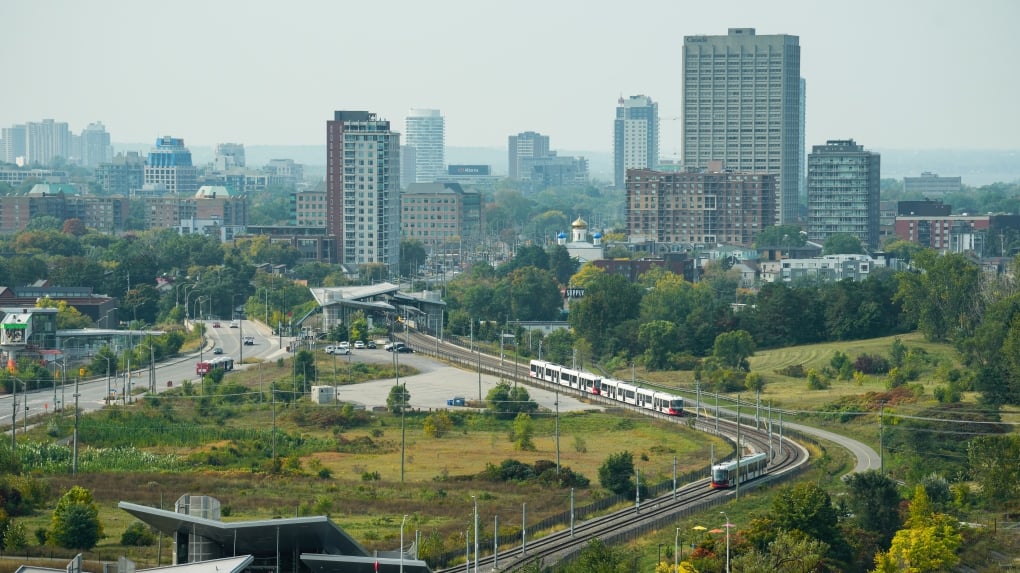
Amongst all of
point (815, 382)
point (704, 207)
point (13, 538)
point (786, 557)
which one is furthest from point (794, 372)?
point (704, 207)

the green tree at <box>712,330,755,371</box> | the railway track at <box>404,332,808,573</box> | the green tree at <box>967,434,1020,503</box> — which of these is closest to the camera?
the railway track at <box>404,332,808,573</box>

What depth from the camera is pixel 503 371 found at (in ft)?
312

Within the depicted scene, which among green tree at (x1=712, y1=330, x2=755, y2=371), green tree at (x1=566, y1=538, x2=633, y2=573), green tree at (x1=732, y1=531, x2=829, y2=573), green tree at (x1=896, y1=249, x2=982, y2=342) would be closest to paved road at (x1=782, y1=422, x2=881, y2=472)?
green tree at (x1=732, y1=531, x2=829, y2=573)

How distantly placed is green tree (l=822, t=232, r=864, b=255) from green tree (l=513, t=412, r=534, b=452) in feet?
333

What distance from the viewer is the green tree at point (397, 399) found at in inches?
3100

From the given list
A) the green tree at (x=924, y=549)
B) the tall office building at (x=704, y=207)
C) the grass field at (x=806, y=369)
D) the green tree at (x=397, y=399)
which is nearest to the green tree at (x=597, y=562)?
the green tree at (x=924, y=549)

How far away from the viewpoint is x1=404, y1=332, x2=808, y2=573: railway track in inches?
1911

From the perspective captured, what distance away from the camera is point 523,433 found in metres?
71.2

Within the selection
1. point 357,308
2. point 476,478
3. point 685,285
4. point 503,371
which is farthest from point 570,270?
point 476,478

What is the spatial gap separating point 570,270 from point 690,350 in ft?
187

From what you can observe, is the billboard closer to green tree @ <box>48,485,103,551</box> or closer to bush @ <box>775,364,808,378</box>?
bush @ <box>775,364,808,378</box>

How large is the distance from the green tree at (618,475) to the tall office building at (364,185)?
4042 inches

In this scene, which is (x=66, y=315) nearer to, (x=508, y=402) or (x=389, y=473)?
(x=508, y=402)

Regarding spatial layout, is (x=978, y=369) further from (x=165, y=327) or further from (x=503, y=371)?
(x=165, y=327)
